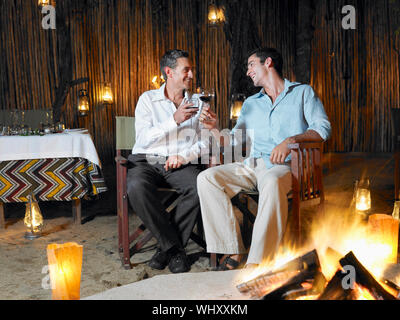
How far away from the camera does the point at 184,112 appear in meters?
2.36

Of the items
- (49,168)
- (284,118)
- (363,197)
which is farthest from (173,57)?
(363,197)

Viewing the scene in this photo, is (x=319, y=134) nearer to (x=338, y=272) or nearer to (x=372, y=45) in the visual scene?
(x=338, y=272)

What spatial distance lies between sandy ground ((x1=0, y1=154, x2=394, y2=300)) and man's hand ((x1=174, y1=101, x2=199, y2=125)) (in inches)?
36.3

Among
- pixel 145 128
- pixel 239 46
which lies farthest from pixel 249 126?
pixel 239 46

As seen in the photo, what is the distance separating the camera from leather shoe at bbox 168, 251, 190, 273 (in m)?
2.29

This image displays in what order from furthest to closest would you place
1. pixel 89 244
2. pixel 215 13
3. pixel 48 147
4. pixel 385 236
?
pixel 215 13 < pixel 48 147 < pixel 89 244 < pixel 385 236

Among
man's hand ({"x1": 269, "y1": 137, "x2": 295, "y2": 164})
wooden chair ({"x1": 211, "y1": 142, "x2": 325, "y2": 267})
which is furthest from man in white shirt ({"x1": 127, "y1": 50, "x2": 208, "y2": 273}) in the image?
man's hand ({"x1": 269, "y1": 137, "x2": 295, "y2": 164})

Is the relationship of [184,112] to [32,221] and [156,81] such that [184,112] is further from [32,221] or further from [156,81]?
[156,81]

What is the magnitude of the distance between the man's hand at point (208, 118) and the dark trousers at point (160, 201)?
0.31m

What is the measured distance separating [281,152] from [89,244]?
1617 millimetres

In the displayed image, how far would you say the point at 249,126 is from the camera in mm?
2572

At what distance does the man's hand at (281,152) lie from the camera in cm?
214

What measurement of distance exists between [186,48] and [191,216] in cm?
458

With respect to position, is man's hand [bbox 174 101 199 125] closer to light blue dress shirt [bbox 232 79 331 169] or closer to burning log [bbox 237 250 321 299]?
light blue dress shirt [bbox 232 79 331 169]
